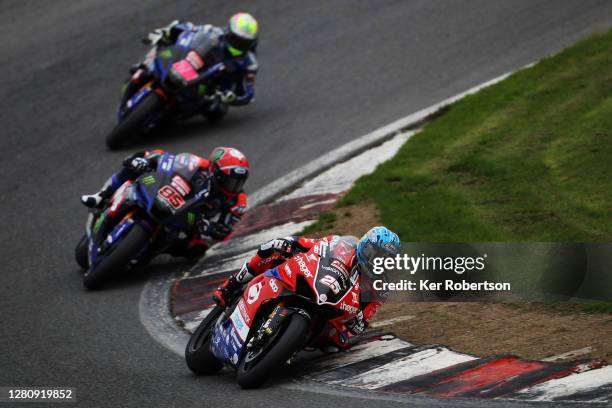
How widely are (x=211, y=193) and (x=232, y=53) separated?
Answer: 499 cm

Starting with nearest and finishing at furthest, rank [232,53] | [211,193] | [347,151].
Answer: [211,193] → [347,151] → [232,53]

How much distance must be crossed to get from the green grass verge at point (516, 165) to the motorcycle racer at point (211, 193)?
175 centimetres

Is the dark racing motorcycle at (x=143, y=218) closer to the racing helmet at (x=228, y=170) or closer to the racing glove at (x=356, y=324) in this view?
the racing helmet at (x=228, y=170)

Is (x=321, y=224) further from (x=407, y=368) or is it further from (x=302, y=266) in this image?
(x=407, y=368)

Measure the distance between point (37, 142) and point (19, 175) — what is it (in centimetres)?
135

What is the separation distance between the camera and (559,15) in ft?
66.7

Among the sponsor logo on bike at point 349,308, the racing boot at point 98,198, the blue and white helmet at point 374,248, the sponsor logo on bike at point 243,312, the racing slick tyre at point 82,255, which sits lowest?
the racing slick tyre at point 82,255

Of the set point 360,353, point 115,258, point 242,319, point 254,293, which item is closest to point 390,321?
point 360,353

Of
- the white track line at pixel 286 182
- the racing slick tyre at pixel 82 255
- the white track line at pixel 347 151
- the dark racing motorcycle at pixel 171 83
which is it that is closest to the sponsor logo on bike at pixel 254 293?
the white track line at pixel 286 182

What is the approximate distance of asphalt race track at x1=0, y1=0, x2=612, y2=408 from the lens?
10.4 m

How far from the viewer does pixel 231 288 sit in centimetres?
985

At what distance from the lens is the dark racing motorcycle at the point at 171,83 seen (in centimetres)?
1678

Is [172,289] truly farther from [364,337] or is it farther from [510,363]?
[510,363]

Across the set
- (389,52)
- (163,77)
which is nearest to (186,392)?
(163,77)
